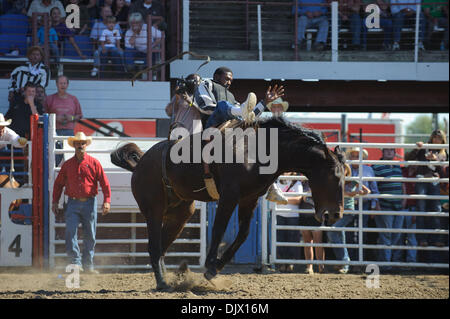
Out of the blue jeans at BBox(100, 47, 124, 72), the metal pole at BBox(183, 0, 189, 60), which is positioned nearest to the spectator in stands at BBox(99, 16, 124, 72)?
the blue jeans at BBox(100, 47, 124, 72)

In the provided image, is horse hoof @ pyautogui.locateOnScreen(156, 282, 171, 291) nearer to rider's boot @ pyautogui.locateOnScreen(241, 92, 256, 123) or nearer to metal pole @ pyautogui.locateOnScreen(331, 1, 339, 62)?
rider's boot @ pyautogui.locateOnScreen(241, 92, 256, 123)

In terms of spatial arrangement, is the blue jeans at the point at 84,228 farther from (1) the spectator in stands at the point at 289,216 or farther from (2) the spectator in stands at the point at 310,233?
(2) the spectator in stands at the point at 310,233

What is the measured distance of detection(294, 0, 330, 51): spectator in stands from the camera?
1285cm

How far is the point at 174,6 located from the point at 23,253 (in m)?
6.23

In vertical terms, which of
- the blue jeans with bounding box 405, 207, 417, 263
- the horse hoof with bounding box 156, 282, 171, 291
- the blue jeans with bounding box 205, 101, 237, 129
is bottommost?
the blue jeans with bounding box 405, 207, 417, 263

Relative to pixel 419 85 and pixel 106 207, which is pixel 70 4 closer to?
pixel 106 207

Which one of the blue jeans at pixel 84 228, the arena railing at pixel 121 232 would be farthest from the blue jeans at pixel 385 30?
the blue jeans at pixel 84 228

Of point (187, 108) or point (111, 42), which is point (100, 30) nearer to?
point (111, 42)

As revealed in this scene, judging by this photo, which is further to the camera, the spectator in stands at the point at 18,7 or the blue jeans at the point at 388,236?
the spectator in stands at the point at 18,7

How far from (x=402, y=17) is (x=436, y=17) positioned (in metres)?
1.09

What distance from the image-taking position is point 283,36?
43.7 feet

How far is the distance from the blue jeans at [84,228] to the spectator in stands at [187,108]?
6.11 ft

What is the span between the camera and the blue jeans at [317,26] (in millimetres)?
12844

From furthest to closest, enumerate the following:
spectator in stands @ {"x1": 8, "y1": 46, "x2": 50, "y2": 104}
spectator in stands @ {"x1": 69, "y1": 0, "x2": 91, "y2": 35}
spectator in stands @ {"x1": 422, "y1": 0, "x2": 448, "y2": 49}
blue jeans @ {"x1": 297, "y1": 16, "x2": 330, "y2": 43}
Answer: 1. spectator in stands @ {"x1": 422, "y1": 0, "x2": 448, "y2": 49}
2. blue jeans @ {"x1": 297, "y1": 16, "x2": 330, "y2": 43}
3. spectator in stands @ {"x1": 69, "y1": 0, "x2": 91, "y2": 35}
4. spectator in stands @ {"x1": 8, "y1": 46, "x2": 50, "y2": 104}
